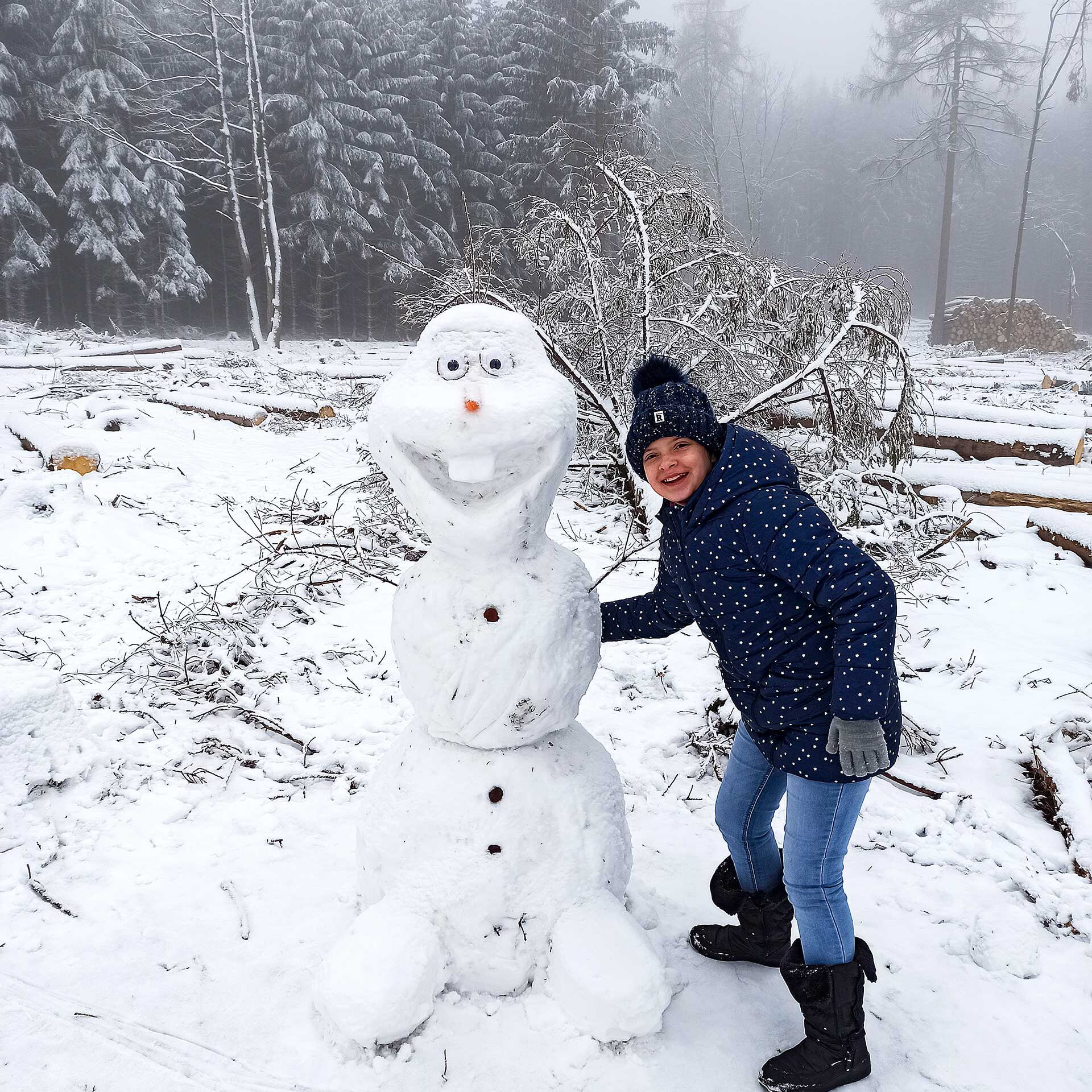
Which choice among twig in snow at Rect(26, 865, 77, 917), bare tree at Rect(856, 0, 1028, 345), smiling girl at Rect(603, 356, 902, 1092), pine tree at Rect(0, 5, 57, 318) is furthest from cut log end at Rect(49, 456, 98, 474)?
bare tree at Rect(856, 0, 1028, 345)

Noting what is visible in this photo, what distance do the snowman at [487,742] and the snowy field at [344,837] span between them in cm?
21

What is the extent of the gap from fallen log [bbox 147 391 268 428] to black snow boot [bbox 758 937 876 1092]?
8.29 metres

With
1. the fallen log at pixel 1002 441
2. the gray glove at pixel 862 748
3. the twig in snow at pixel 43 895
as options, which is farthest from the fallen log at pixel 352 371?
the gray glove at pixel 862 748

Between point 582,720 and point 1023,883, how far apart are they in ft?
5.82

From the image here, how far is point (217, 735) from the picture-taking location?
305cm

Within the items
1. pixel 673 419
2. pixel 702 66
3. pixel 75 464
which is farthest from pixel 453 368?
pixel 702 66

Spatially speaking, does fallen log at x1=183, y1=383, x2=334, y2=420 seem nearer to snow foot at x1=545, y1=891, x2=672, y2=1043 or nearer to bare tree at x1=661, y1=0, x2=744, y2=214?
snow foot at x1=545, y1=891, x2=672, y2=1043

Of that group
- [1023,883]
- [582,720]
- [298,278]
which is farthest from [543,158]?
[1023,883]

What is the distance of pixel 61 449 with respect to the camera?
5.88 m

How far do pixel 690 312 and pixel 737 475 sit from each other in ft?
14.3

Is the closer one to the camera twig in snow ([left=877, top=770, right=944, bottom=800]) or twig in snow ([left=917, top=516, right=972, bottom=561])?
twig in snow ([left=877, top=770, right=944, bottom=800])

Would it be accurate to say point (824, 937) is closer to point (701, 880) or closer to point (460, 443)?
point (701, 880)

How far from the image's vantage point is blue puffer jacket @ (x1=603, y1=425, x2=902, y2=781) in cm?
140

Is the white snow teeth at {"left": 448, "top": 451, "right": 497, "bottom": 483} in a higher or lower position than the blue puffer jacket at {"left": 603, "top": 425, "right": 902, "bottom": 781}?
higher
